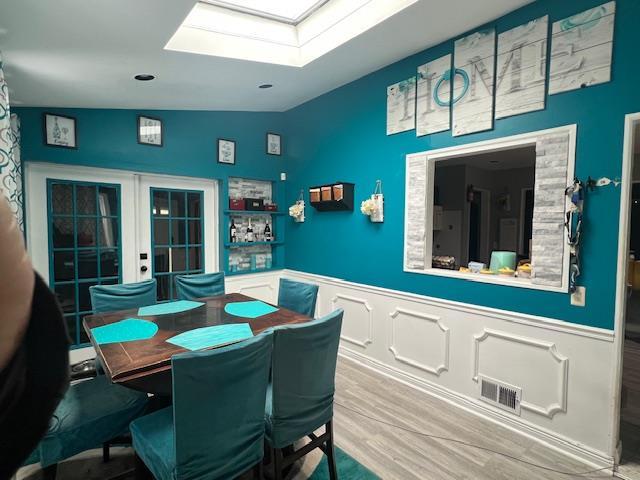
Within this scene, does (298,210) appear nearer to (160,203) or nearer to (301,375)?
(160,203)

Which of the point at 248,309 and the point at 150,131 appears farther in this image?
the point at 150,131

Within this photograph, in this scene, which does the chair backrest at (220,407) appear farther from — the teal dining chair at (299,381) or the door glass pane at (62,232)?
the door glass pane at (62,232)

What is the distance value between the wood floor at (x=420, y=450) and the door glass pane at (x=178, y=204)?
8.09 feet

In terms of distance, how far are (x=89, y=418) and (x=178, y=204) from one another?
269 cm

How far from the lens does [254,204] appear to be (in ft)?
14.0

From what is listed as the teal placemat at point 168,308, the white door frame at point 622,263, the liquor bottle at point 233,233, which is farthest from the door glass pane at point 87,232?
the white door frame at point 622,263

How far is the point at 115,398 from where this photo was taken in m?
1.77

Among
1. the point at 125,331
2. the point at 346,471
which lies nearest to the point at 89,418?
the point at 125,331

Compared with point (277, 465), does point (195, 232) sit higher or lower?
higher

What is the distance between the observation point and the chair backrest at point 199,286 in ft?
10.3

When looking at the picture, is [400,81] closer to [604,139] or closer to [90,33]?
[604,139]

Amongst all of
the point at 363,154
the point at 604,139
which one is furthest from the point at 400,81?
the point at 604,139

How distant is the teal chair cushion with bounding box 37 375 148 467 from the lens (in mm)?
1516

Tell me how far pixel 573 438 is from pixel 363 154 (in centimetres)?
279
